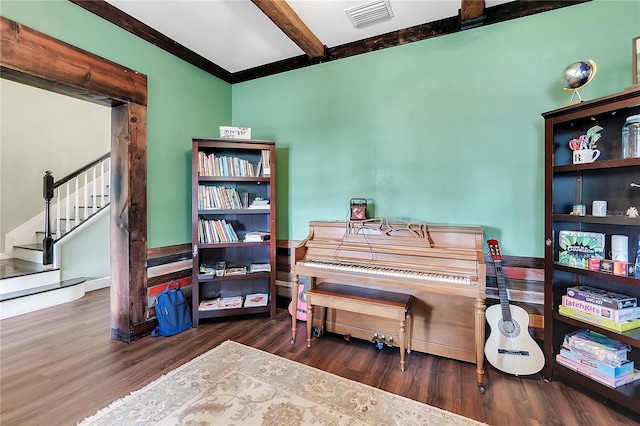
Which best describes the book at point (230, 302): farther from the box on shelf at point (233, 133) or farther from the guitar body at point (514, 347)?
the guitar body at point (514, 347)

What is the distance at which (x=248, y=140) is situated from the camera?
2891 millimetres

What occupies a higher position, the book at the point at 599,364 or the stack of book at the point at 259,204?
the stack of book at the point at 259,204

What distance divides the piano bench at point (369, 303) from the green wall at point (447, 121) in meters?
0.80

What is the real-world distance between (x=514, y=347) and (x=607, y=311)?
0.61 m

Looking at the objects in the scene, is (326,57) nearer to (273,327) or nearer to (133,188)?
(133,188)

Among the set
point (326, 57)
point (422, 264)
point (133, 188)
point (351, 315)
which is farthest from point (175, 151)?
point (422, 264)

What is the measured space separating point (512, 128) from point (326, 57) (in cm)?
195

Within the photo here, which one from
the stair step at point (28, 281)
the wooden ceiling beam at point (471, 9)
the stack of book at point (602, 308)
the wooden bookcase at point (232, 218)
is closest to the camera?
the stack of book at point (602, 308)

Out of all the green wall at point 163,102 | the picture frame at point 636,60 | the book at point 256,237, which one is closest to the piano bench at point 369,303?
the book at point 256,237

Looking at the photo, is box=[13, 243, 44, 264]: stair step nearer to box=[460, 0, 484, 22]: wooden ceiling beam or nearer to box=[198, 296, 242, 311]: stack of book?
box=[198, 296, 242, 311]: stack of book

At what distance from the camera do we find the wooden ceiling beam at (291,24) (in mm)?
2118

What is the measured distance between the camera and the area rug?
157cm

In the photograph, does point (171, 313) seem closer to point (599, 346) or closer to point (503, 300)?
point (503, 300)

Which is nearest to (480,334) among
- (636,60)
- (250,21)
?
(636,60)
